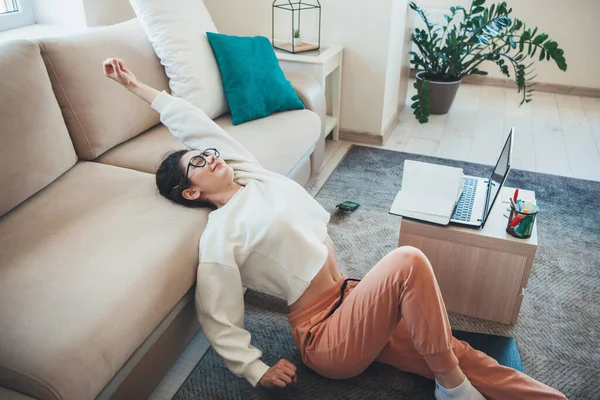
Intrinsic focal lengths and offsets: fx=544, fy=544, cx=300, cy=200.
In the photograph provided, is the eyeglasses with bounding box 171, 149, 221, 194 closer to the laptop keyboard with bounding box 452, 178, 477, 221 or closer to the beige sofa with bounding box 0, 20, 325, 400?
the beige sofa with bounding box 0, 20, 325, 400

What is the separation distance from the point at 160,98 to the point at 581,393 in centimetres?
156

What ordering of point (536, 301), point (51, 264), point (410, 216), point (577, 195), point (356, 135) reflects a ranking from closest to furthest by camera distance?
point (51, 264) < point (410, 216) < point (536, 301) < point (577, 195) < point (356, 135)

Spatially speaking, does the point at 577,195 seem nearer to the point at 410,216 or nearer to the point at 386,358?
the point at 410,216

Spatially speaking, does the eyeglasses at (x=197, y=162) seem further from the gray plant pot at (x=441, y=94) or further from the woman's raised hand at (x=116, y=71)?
the gray plant pot at (x=441, y=94)

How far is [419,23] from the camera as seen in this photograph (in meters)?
4.07

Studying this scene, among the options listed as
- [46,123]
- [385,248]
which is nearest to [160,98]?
[46,123]

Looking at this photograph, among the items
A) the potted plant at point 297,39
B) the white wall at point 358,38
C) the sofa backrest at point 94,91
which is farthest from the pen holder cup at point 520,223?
the potted plant at point 297,39

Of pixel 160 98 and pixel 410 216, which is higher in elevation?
pixel 160 98

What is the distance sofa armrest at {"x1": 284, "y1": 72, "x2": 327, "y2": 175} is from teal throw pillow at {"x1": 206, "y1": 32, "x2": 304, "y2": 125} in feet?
0.46

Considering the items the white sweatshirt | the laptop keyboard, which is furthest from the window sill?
the laptop keyboard

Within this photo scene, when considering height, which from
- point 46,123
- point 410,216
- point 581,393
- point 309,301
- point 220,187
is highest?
point 46,123

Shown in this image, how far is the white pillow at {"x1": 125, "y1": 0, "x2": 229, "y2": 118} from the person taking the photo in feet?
7.37

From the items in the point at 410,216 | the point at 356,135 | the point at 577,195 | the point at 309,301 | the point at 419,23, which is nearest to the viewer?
the point at 309,301

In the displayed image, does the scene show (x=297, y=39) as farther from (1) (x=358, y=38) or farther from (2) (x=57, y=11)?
(2) (x=57, y=11)
